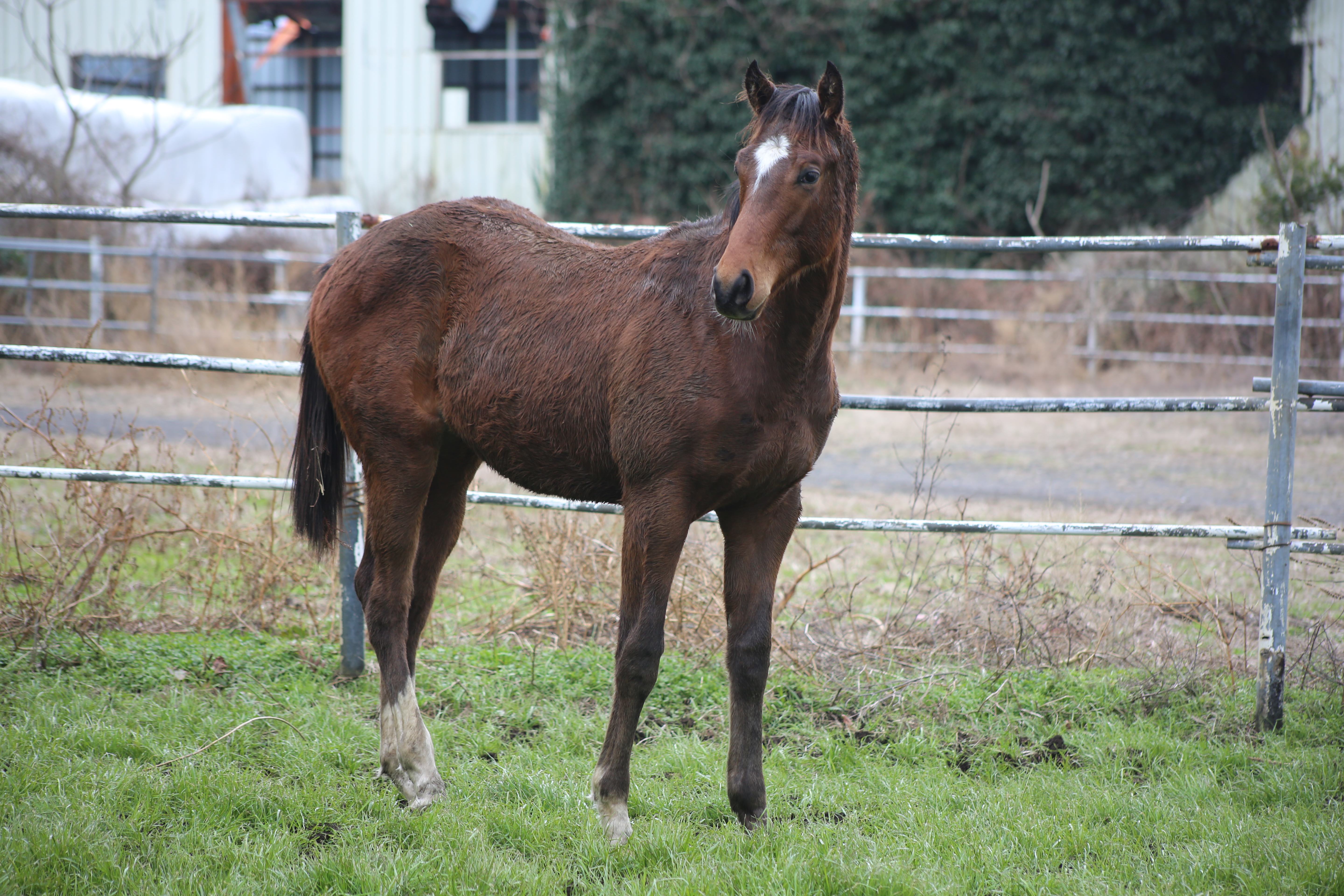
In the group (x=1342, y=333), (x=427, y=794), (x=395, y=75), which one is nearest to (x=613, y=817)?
(x=427, y=794)

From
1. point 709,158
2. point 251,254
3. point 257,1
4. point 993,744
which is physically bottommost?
point 993,744

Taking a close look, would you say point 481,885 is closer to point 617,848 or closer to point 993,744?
point 617,848

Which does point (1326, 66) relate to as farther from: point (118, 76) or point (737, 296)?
point (118, 76)

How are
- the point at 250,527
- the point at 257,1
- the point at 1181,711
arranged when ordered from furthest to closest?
the point at 257,1
the point at 250,527
the point at 1181,711

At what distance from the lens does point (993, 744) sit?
3.65 metres

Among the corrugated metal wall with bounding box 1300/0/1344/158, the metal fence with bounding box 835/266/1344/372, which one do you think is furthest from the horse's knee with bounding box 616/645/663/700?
the corrugated metal wall with bounding box 1300/0/1344/158

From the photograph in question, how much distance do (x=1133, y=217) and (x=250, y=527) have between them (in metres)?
16.0

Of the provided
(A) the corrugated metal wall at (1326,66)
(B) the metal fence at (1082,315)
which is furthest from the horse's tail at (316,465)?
(A) the corrugated metal wall at (1326,66)

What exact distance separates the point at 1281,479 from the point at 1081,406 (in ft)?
2.54

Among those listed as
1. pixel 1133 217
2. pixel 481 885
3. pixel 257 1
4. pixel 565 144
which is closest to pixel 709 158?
pixel 565 144

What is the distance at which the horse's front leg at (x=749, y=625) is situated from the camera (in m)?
3.00

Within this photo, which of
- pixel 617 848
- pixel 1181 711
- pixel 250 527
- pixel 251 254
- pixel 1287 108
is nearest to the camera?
pixel 617 848

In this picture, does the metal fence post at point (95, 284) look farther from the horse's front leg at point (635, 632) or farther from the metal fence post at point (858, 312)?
the horse's front leg at point (635, 632)

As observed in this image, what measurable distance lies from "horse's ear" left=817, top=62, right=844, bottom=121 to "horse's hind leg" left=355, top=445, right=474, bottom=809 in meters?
1.71
